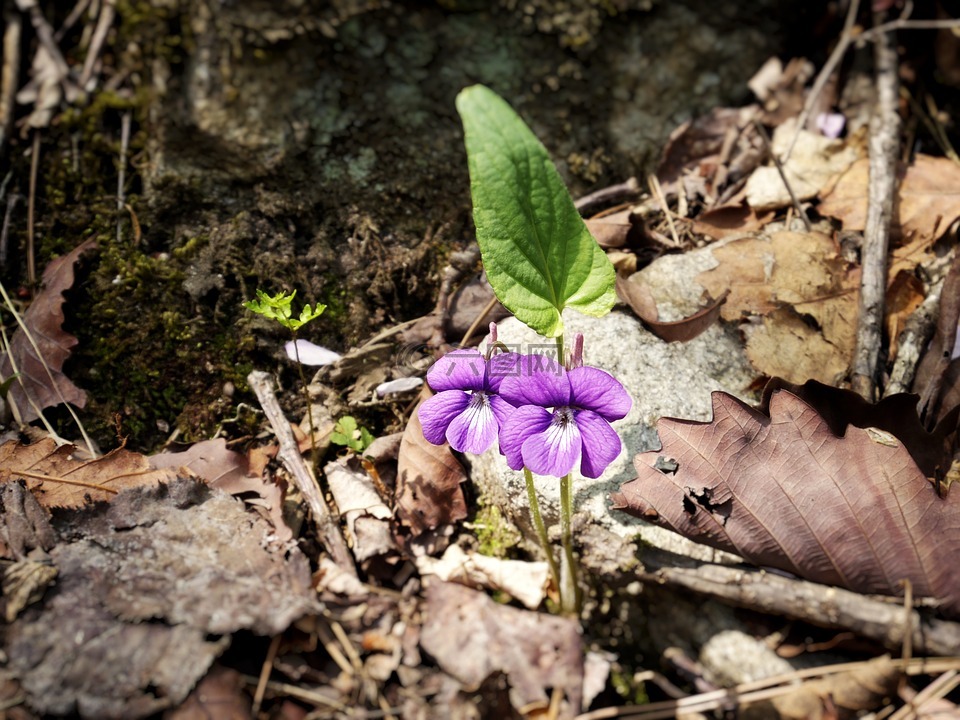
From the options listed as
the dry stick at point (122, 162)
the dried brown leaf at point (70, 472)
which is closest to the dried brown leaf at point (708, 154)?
the dry stick at point (122, 162)

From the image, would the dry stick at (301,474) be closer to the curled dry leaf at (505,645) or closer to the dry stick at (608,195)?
the curled dry leaf at (505,645)

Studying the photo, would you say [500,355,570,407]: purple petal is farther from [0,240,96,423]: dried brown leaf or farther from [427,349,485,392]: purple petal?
[0,240,96,423]: dried brown leaf

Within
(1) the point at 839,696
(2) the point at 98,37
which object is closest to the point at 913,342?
(1) the point at 839,696

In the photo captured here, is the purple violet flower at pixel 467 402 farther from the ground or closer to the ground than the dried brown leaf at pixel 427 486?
farther from the ground

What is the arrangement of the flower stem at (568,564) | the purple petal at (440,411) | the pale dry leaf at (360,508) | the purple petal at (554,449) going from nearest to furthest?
the purple petal at (554,449), the flower stem at (568,564), the purple petal at (440,411), the pale dry leaf at (360,508)

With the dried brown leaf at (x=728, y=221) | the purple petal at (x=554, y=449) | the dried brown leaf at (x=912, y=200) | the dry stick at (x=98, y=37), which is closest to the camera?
the purple petal at (x=554, y=449)

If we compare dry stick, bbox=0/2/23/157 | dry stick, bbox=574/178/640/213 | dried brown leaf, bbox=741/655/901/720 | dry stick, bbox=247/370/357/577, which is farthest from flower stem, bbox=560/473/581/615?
dry stick, bbox=0/2/23/157

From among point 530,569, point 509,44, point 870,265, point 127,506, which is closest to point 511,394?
point 530,569
